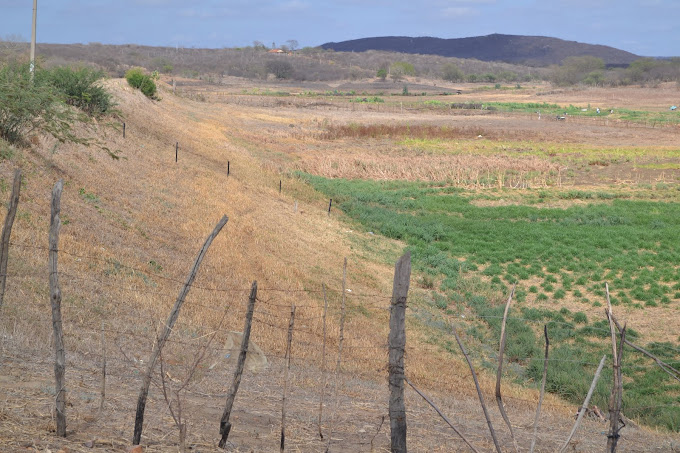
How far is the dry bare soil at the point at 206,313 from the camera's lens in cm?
690

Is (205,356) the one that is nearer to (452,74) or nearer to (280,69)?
(280,69)

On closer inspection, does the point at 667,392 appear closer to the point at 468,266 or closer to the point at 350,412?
the point at 350,412

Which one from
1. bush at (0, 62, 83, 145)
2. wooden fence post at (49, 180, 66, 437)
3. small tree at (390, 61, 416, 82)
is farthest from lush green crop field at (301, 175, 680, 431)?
small tree at (390, 61, 416, 82)

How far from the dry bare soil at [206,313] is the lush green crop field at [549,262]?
989 millimetres

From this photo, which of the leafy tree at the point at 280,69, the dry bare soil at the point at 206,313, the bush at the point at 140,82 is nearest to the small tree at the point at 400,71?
the leafy tree at the point at 280,69

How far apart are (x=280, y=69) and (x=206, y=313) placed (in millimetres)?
130124

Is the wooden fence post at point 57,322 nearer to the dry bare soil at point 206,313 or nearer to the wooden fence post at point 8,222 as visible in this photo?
the dry bare soil at point 206,313

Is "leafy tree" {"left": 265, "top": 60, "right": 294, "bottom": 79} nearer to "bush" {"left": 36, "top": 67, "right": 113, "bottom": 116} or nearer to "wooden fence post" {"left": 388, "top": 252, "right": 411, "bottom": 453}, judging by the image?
"bush" {"left": 36, "top": 67, "right": 113, "bottom": 116}

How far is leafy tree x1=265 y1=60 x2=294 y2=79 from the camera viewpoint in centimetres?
13638

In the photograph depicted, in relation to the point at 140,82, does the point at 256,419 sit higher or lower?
lower

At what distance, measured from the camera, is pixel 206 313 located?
11930mm

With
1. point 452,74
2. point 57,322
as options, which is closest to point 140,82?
point 57,322

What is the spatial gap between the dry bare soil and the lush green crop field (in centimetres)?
99

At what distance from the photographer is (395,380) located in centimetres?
586
